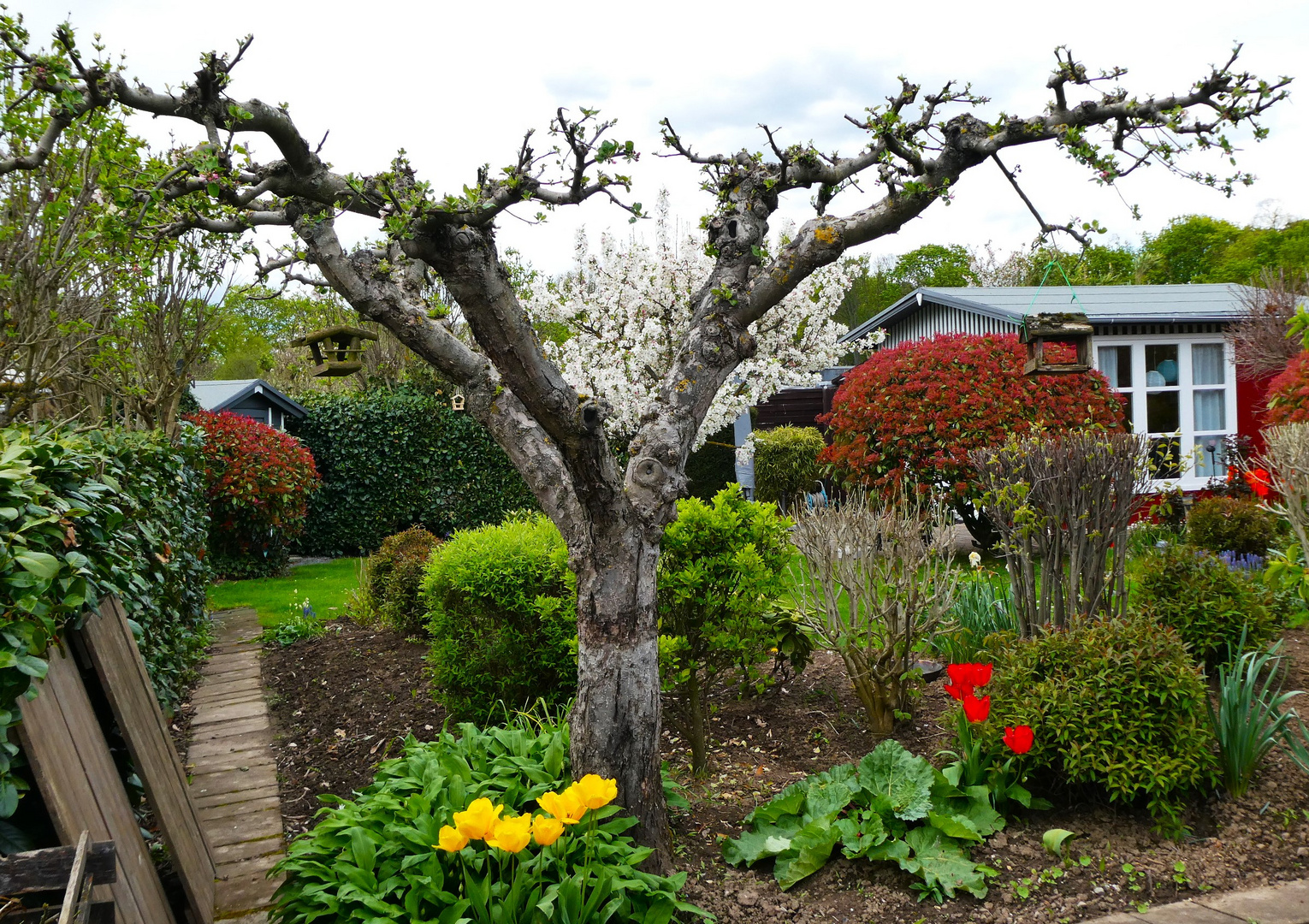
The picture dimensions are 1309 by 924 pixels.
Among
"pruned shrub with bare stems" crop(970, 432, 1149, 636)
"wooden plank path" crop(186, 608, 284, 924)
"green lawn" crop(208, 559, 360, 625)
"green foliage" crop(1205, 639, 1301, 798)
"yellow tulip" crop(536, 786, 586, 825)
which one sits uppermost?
"pruned shrub with bare stems" crop(970, 432, 1149, 636)

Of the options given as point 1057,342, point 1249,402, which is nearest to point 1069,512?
point 1057,342

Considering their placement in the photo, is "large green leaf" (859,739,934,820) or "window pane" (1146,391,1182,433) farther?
"window pane" (1146,391,1182,433)

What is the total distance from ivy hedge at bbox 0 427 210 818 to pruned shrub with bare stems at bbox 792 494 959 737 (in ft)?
10.7

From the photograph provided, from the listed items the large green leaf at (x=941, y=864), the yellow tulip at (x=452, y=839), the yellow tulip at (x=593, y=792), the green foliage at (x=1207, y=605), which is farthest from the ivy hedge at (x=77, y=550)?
the green foliage at (x=1207, y=605)

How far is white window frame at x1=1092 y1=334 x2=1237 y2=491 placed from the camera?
41.4 feet

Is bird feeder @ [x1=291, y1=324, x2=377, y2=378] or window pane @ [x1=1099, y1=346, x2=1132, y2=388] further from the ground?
window pane @ [x1=1099, y1=346, x2=1132, y2=388]

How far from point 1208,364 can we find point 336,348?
12.7 meters

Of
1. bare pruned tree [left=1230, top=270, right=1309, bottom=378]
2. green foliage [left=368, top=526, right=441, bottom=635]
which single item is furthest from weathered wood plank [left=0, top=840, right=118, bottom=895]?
bare pruned tree [left=1230, top=270, right=1309, bottom=378]

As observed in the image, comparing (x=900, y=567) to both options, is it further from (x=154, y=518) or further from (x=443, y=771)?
(x=154, y=518)

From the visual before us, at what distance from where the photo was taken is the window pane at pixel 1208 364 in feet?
42.7

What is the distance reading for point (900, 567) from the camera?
460cm

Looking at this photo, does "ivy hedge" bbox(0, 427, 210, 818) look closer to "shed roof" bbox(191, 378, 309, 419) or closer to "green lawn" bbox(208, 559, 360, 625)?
"green lawn" bbox(208, 559, 360, 625)

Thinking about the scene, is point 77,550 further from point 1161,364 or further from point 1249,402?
point 1249,402

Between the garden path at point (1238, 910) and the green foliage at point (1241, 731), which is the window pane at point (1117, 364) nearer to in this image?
the green foliage at point (1241, 731)
